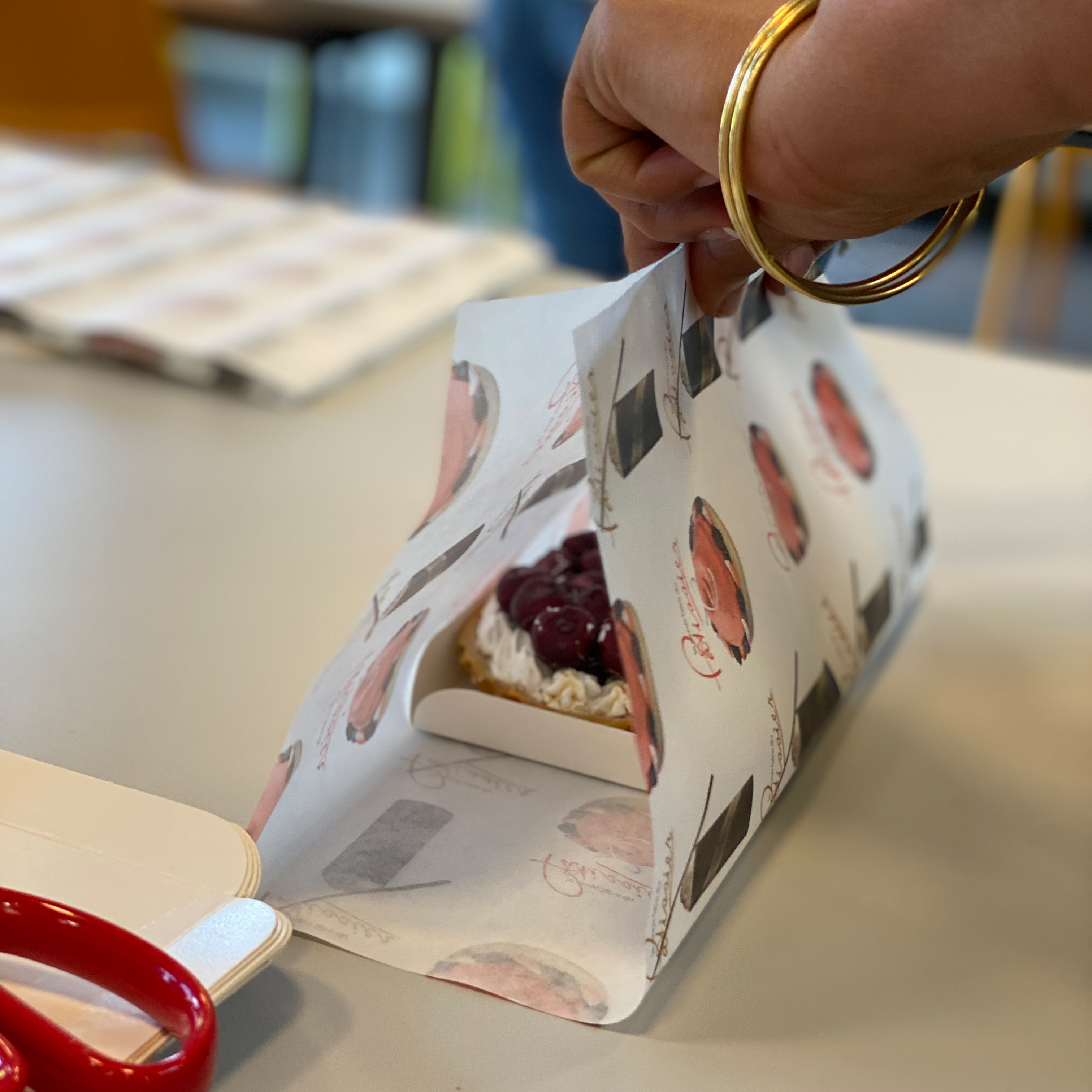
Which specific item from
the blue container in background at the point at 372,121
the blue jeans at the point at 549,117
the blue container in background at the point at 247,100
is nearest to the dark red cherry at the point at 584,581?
the blue jeans at the point at 549,117

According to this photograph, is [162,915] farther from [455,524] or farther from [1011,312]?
[1011,312]

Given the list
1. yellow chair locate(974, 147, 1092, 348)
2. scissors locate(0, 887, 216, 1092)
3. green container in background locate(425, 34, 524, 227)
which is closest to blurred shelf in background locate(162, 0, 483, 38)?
green container in background locate(425, 34, 524, 227)

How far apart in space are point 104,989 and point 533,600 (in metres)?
0.23

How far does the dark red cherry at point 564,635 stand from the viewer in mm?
484

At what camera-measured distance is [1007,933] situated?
1.40ft

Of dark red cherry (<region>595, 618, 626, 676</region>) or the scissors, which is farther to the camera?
dark red cherry (<region>595, 618, 626, 676</region>)

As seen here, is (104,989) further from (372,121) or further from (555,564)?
(372,121)

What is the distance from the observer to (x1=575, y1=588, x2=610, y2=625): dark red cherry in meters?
0.49

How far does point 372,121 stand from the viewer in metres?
3.51

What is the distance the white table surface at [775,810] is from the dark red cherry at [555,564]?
0.38 feet

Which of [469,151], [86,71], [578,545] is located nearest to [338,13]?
[469,151]

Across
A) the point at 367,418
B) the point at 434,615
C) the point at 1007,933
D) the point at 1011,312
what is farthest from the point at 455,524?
the point at 1011,312

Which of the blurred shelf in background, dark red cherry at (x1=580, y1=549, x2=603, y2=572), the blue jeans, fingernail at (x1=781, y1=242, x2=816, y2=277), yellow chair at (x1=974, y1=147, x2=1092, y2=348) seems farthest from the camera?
the blurred shelf in background

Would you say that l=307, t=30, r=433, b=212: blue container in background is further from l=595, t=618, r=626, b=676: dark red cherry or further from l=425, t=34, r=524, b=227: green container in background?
l=595, t=618, r=626, b=676: dark red cherry
